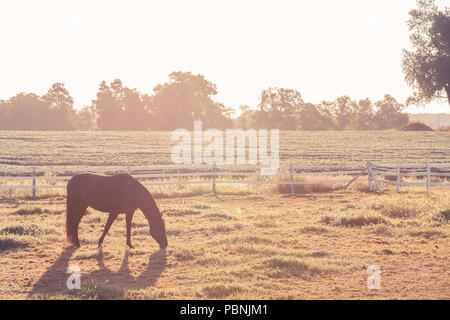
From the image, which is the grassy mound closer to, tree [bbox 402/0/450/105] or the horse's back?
tree [bbox 402/0/450/105]

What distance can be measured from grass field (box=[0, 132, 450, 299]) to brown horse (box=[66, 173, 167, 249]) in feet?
1.69

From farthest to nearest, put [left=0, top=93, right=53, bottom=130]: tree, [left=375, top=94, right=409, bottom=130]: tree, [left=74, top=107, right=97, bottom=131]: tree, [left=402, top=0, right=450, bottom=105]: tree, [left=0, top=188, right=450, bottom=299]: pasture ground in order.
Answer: [left=74, top=107, right=97, bottom=131]: tree, [left=375, top=94, right=409, bottom=130]: tree, [left=0, top=93, right=53, bottom=130]: tree, [left=402, top=0, right=450, bottom=105]: tree, [left=0, top=188, right=450, bottom=299]: pasture ground

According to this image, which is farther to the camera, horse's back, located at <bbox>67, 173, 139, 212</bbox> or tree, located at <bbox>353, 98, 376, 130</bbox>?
tree, located at <bbox>353, 98, 376, 130</bbox>

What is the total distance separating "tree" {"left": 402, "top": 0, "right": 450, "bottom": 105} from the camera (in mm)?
52062

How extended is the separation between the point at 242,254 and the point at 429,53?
5060 cm

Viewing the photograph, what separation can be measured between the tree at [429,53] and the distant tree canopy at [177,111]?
43.7 metres

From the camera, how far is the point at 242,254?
9.83m

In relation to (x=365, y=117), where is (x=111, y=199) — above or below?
below

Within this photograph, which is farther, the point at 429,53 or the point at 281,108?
the point at 281,108

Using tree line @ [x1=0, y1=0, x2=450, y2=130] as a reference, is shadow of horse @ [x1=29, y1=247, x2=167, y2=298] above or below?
below

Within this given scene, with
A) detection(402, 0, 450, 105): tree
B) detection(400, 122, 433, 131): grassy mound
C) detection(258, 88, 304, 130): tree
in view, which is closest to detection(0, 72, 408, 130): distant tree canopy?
detection(258, 88, 304, 130): tree

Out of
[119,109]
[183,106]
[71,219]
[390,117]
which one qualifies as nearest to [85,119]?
[119,109]

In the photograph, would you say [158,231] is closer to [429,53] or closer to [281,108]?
[429,53]
